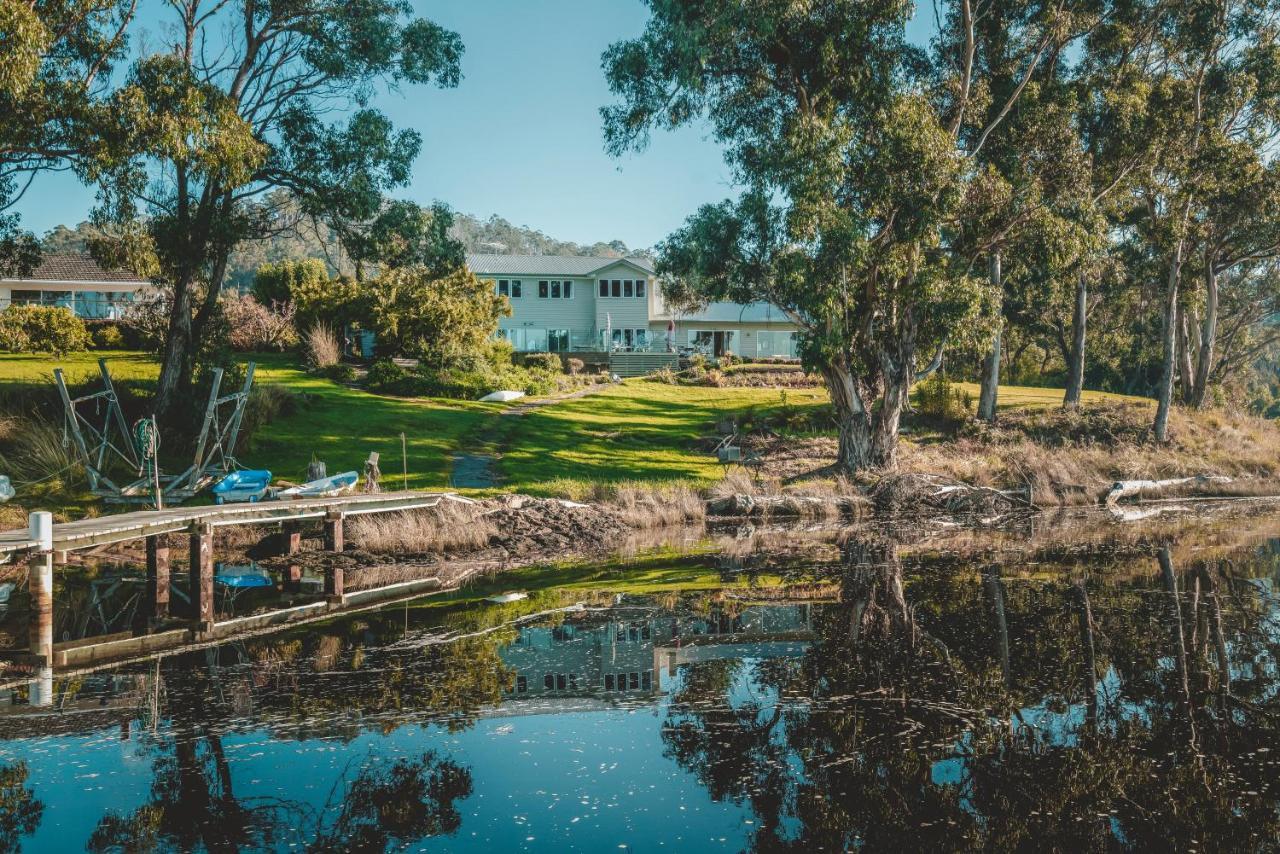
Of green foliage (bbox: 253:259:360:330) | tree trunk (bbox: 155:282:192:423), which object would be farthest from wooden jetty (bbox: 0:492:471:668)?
green foliage (bbox: 253:259:360:330)

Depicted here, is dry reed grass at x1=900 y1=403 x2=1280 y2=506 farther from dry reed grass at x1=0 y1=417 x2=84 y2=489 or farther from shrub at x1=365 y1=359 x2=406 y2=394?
dry reed grass at x1=0 y1=417 x2=84 y2=489

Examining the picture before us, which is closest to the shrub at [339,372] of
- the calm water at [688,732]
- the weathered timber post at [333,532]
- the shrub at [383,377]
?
the shrub at [383,377]

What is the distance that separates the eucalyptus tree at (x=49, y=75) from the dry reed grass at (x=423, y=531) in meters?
9.49

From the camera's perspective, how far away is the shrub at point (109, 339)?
48594 millimetres

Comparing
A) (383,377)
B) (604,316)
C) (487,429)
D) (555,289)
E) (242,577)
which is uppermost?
(555,289)

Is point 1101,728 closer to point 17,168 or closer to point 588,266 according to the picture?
point 17,168

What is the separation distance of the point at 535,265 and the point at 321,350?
85.0ft

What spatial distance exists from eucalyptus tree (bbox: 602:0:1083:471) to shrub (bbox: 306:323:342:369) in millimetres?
21005

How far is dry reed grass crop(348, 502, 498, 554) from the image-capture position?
22.1m

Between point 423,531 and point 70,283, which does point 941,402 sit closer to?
point 423,531

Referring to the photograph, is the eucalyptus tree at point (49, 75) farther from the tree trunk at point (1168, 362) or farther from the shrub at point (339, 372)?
the tree trunk at point (1168, 362)

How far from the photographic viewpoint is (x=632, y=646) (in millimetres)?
14219

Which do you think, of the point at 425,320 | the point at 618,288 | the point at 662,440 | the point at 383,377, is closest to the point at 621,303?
the point at 618,288

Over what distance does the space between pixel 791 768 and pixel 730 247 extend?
20685 mm
